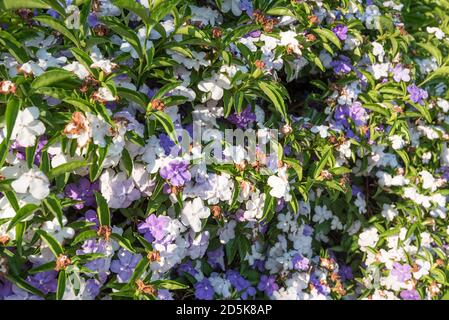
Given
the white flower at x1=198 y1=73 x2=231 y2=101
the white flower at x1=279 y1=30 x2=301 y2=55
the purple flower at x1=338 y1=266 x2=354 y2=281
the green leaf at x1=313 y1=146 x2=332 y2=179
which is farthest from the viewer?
the purple flower at x1=338 y1=266 x2=354 y2=281

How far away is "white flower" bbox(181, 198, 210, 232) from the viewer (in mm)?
1765

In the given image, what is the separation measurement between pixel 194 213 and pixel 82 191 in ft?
1.26

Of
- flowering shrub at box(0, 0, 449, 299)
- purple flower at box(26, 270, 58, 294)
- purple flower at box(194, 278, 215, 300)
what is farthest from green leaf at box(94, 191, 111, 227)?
purple flower at box(194, 278, 215, 300)

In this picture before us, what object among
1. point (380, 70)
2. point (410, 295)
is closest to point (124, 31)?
point (380, 70)

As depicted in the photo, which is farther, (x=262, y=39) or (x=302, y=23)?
(x=302, y=23)

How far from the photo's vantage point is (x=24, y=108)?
4.49 feet

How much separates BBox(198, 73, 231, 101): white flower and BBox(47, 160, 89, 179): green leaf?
1.80 feet

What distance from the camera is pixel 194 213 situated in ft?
5.80

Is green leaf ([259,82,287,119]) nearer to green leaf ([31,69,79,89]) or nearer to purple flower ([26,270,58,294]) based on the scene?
green leaf ([31,69,79,89])

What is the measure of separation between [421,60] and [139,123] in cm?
185

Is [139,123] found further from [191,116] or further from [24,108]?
[24,108]

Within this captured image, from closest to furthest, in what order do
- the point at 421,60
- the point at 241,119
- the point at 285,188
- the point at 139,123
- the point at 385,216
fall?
1. the point at 139,123
2. the point at 285,188
3. the point at 241,119
4. the point at 385,216
5. the point at 421,60

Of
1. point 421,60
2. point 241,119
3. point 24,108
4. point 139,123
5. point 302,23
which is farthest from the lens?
point 421,60
